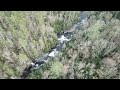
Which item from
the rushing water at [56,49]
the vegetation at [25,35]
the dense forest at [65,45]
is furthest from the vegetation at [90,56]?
the vegetation at [25,35]

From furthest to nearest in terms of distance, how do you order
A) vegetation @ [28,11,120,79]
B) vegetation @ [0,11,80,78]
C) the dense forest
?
1. vegetation @ [0,11,80,78]
2. the dense forest
3. vegetation @ [28,11,120,79]

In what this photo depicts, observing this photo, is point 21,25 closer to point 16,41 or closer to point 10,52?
point 16,41

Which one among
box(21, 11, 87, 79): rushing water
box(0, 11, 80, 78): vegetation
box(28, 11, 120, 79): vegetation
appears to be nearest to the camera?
box(28, 11, 120, 79): vegetation

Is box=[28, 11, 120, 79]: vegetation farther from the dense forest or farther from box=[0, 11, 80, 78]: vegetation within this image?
box=[0, 11, 80, 78]: vegetation

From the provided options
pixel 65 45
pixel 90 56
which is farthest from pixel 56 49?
pixel 90 56

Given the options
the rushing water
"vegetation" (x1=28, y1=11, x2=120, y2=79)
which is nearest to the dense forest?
"vegetation" (x1=28, y1=11, x2=120, y2=79)

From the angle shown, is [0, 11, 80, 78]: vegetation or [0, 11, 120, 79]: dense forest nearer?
[0, 11, 120, 79]: dense forest

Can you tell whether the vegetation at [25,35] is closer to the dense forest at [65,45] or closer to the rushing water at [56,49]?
the dense forest at [65,45]
